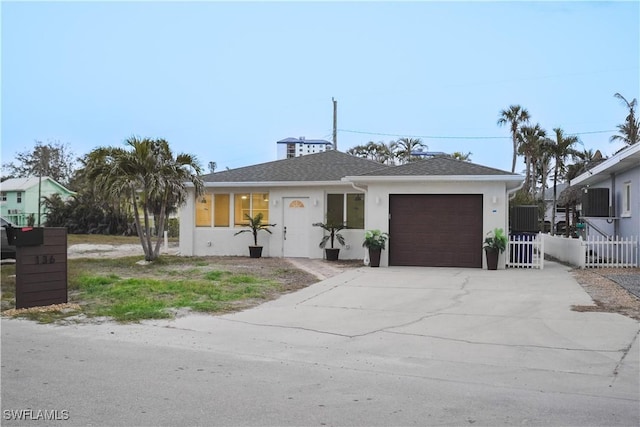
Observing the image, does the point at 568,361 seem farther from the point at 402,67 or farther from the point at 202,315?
the point at 402,67

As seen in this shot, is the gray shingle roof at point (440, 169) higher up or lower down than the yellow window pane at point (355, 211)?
higher up

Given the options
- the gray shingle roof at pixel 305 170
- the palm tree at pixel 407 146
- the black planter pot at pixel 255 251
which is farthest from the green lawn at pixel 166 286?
the palm tree at pixel 407 146

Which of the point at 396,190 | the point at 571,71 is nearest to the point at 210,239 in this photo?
the point at 396,190

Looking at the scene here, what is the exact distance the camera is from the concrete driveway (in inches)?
184

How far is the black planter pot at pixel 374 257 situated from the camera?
657 inches

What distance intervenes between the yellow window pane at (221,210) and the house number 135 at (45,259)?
1122cm

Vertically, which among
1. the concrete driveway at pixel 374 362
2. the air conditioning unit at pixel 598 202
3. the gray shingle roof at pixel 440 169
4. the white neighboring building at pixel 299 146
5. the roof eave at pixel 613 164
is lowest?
the concrete driveway at pixel 374 362

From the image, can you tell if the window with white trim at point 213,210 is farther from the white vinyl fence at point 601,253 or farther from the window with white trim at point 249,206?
the white vinyl fence at point 601,253

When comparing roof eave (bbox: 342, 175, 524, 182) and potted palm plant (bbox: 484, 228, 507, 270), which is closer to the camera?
potted palm plant (bbox: 484, 228, 507, 270)

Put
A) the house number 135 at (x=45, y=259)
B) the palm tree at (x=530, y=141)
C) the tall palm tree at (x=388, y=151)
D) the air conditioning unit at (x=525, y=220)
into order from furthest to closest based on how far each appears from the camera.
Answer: the tall palm tree at (x=388, y=151)
the palm tree at (x=530, y=141)
the air conditioning unit at (x=525, y=220)
the house number 135 at (x=45, y=259)

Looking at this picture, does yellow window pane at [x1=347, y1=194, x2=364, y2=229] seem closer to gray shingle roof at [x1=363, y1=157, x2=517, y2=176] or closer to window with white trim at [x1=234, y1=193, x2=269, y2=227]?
gray shingle roof at [x1=363, y1=157, x2=517, y2=176]

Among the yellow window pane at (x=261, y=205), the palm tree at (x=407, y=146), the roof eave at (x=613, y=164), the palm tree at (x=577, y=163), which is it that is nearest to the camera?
the roof eave at (x=613, y=164)

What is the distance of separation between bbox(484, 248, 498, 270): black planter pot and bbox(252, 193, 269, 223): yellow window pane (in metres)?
7.82

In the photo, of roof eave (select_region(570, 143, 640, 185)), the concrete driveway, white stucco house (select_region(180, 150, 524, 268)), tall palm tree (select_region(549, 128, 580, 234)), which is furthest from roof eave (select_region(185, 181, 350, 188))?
tall palm tree (select_region(549, 128, 580, 234))
